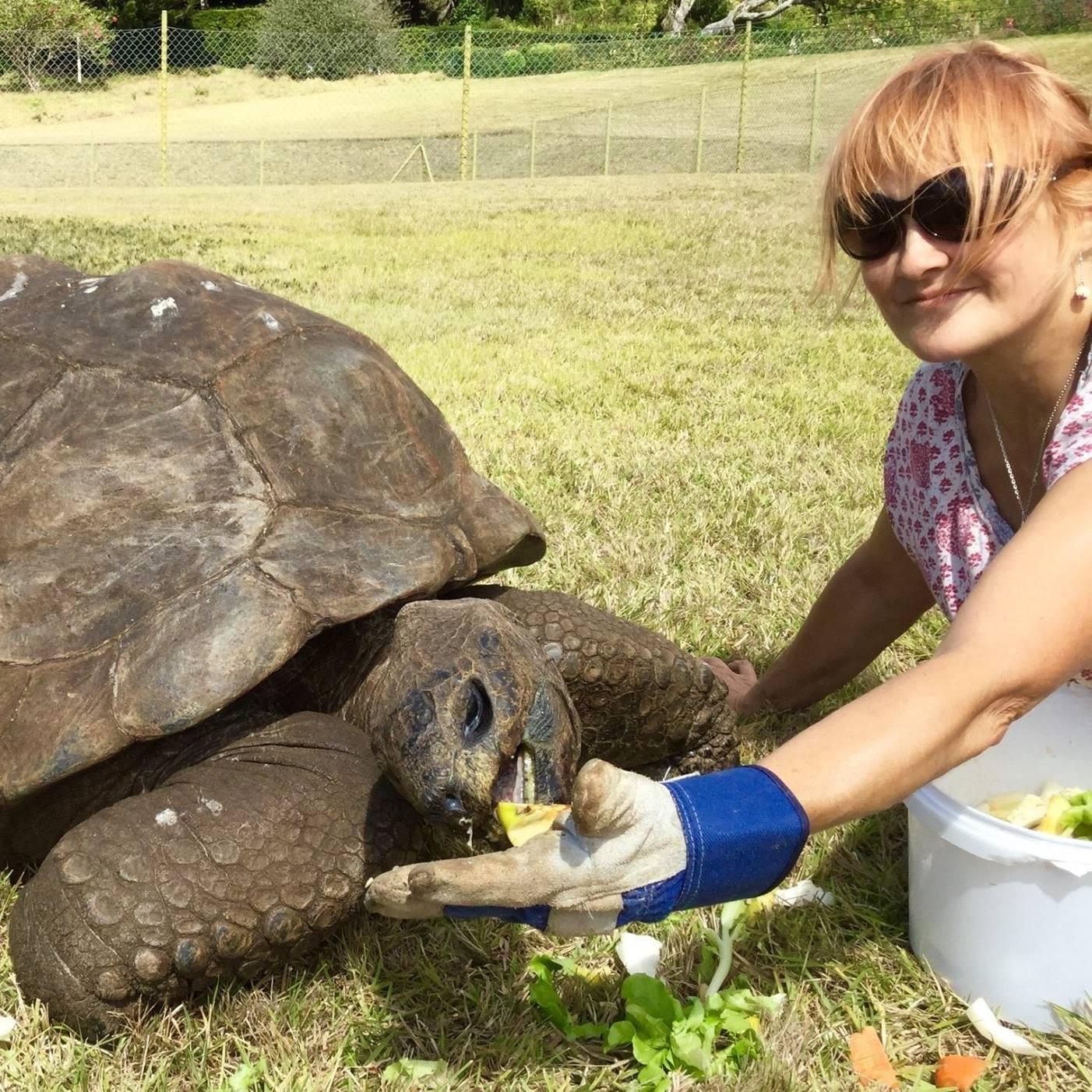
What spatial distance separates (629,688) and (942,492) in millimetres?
782

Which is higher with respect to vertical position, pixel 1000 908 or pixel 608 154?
pixel 608 154

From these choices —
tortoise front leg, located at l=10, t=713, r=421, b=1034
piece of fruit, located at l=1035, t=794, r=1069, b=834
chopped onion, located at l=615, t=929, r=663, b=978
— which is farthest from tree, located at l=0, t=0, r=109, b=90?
piece of fruit, located at l=1035, t=794, r=1069, b=834

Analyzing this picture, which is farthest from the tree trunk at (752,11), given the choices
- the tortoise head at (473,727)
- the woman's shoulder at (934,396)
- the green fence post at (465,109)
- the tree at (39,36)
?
the tortoise head at (473,727)

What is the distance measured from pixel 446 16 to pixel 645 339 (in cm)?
3949

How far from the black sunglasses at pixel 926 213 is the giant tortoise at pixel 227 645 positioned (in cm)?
90

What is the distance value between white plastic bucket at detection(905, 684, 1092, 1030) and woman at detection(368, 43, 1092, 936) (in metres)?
0.30

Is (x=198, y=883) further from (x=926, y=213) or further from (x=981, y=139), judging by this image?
(x=981, y=139)

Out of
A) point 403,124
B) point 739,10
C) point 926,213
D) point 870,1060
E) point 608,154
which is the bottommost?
point 870,1060

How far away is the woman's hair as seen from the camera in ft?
6.37

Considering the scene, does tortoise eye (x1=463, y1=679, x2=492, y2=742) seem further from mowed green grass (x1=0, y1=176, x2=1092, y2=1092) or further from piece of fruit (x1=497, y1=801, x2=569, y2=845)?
mowed green grass (x1=0, y1=176, x2=1092, y2=1092)

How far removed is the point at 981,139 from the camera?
6.47 ft

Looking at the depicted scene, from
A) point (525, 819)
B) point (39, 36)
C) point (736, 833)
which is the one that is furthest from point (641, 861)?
point (39, 36)

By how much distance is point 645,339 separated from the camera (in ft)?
23.4

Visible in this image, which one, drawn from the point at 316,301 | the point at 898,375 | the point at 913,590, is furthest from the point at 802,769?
the point at 316,301
